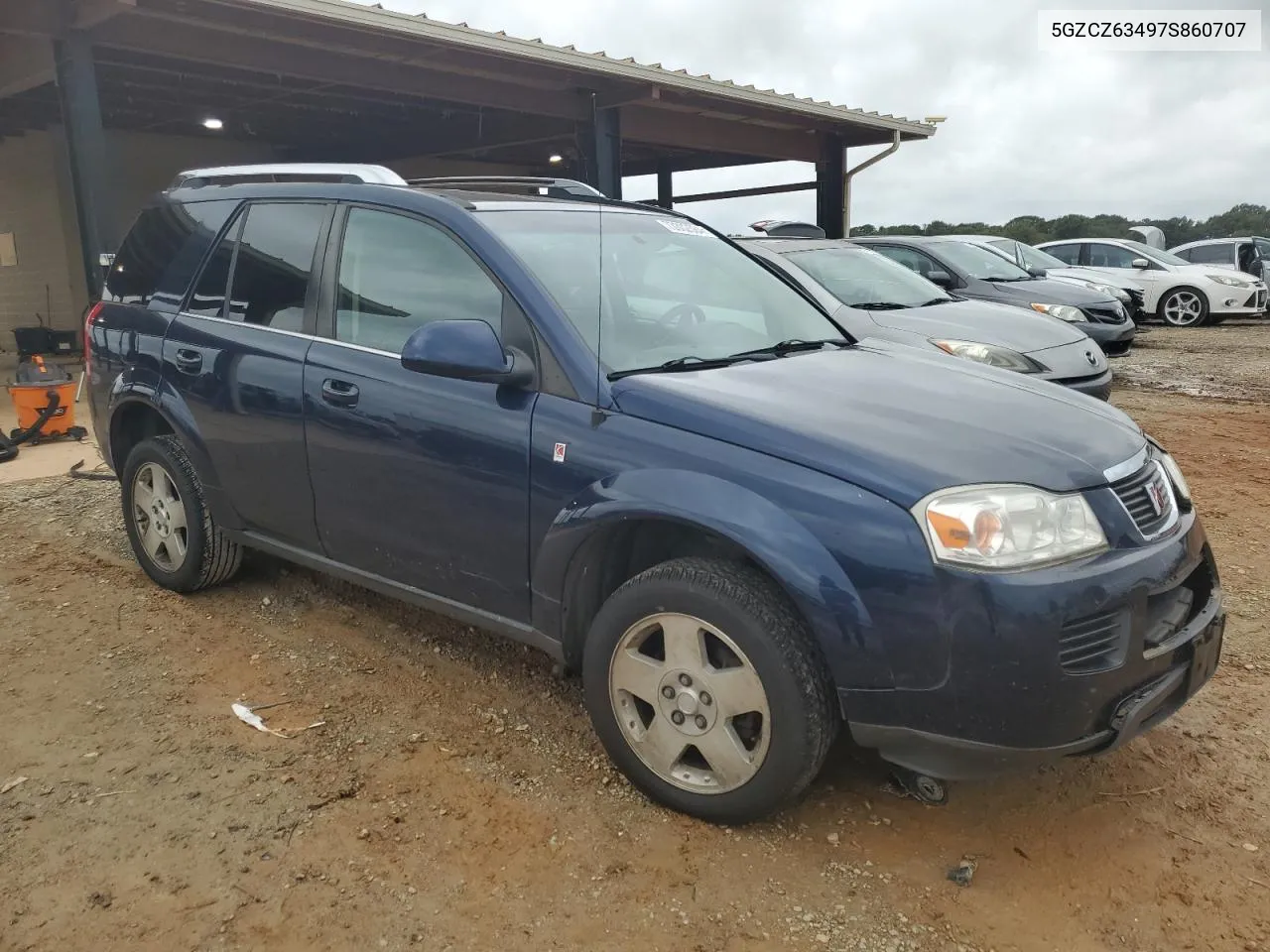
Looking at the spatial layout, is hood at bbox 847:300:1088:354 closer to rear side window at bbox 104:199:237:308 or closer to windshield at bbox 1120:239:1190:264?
rear side window at bbox 104:199:237:308

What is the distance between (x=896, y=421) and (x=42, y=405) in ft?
23.9

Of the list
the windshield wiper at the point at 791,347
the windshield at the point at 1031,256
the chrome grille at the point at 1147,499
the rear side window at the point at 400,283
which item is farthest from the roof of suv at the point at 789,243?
the windshield at the point at 1031,256

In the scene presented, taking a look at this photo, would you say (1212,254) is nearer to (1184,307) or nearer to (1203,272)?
(1203,272)

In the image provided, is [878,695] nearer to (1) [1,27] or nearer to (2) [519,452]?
(2) [519,452]

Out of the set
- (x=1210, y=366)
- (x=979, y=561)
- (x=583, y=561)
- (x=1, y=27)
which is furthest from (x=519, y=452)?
(x=1210, y=366)

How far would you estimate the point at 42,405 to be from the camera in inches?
298

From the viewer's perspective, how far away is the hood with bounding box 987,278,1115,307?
32.1 ft

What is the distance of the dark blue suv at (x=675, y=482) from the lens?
2295 mm

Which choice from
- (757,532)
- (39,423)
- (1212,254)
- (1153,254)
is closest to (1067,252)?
(1153,254)

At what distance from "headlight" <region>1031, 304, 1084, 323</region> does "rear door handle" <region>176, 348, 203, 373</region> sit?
793 cm

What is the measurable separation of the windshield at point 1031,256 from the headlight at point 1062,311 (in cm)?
433

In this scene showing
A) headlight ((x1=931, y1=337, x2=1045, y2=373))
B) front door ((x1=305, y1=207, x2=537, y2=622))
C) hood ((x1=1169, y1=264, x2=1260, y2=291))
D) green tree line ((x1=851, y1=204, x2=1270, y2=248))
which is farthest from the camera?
green tree line ((x1=851, y1=204, x2=1270, y2=248))

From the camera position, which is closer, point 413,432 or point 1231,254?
point 413,432

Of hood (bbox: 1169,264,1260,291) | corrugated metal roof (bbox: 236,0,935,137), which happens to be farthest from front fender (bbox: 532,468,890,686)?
hood (bbox: 1169,264,1260,291)
